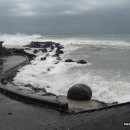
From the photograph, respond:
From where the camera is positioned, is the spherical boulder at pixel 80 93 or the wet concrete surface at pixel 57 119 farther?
the spherical boulder at pixel 80 93

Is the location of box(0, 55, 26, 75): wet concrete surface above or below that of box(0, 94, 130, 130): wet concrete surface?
below

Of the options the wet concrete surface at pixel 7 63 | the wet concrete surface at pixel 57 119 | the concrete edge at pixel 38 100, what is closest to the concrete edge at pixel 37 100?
the concrete edge at pixel 38 100

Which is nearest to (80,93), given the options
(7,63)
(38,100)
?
(38,100)

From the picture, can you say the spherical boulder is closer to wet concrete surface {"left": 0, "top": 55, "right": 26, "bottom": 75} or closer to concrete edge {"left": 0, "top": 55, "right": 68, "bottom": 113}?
concrete edge {"left": 0, "top": 55, "right": 68, "bottom": 113}

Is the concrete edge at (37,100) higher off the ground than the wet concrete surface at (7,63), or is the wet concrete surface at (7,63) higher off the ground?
the concrete edge at (37,100)

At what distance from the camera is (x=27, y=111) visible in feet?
32.4

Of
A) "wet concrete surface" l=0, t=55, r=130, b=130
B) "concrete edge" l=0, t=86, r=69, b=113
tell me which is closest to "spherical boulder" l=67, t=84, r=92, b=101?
"concrete edge" l=0, t=86, r=69, b=113

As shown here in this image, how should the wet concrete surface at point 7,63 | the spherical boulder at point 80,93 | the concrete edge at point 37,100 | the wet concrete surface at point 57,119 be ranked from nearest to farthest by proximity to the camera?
the wet concrete surface at point 57,119
the concrete edge at point 37,100
the spherical boulder at point 80,93
the wet concrete surface at point 7,63

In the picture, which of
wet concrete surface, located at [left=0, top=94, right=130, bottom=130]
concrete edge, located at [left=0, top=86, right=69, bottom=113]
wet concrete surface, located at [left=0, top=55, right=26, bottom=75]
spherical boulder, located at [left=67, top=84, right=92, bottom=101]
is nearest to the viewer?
wet concrete surface, located at [left=0, top=94, right=130, bottom=130]

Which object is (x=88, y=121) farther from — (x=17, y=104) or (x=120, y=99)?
(x=120, y=99)

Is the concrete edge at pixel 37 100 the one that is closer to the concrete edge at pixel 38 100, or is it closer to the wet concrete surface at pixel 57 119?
the concrete edge at pixel 38 100

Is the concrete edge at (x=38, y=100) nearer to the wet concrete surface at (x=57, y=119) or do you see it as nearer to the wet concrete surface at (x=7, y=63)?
the wet concrete surface at (x=57, y=119)

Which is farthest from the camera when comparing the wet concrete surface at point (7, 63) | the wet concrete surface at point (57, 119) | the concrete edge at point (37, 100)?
the wet concrete surface at point (7, 63)

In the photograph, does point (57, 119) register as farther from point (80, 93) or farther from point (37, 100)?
point (80, 93)
